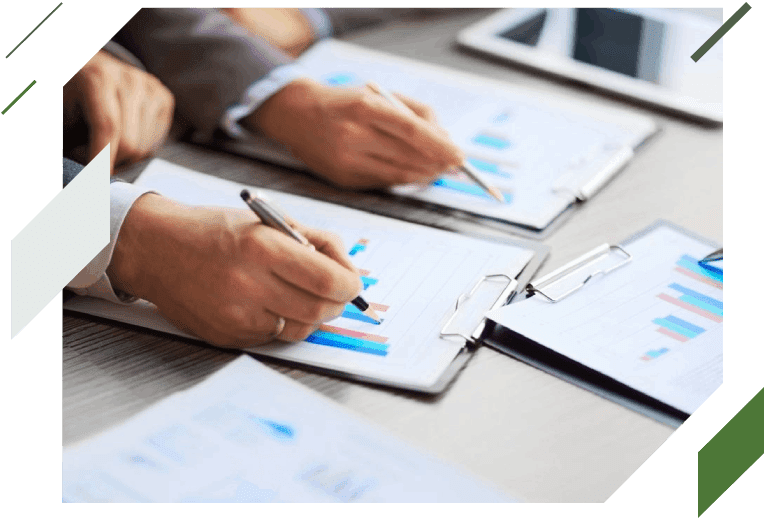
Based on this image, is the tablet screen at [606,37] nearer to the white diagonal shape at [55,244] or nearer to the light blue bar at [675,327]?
the light blue bar at [675,327]

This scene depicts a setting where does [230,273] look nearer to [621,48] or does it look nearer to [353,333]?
[353,333]

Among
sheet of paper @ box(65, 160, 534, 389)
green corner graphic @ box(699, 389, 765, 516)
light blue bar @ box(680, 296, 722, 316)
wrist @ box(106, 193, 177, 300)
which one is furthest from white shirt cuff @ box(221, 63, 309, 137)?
green corner graphic @ box(699, 389, 765, 516)

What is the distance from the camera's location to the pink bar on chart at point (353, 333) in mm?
700

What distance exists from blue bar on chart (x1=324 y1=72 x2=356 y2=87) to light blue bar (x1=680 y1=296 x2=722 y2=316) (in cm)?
56

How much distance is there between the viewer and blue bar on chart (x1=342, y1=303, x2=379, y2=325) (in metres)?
0.72

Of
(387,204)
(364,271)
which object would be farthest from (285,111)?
(364,271)

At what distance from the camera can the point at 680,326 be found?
2.39ft

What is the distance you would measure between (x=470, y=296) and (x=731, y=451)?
0.26m

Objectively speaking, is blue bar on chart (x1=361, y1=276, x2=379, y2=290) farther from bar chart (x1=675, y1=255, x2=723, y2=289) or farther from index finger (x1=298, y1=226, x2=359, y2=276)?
bar chart (x1=675, y1=255, x2=723, y2=289)

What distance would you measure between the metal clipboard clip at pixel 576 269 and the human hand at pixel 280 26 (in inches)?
24.3

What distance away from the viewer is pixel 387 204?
93cm

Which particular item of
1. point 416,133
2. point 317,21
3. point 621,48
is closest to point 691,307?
point 416,133

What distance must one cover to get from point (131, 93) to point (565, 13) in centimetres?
73

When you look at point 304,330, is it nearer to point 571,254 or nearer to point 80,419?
point 80,419
